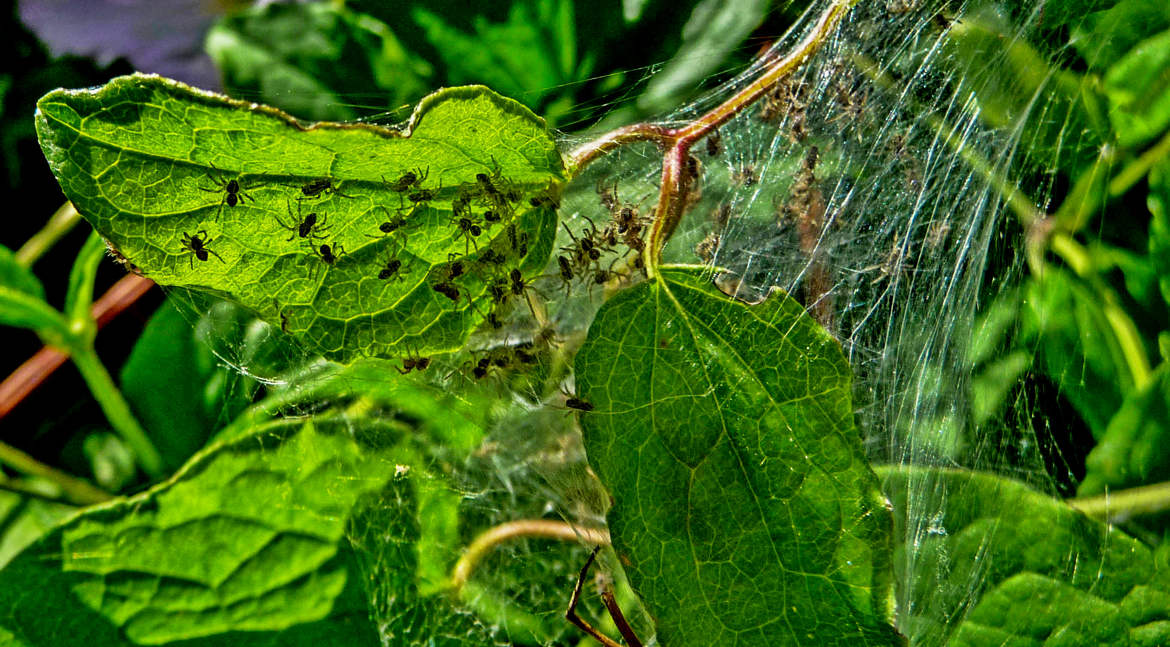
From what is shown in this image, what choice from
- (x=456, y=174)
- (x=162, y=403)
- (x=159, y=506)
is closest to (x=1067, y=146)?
(x=456, y=174)

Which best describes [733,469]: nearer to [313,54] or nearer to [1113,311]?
[1113,311]

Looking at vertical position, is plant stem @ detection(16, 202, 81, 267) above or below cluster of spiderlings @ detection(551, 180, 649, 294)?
below

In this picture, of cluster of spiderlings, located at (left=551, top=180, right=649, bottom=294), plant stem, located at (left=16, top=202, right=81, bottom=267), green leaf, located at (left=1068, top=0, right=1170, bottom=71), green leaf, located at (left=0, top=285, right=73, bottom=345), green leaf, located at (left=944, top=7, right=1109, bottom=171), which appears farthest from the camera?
plant stem, located at (left=16, top=202, right=81, bottom=267)

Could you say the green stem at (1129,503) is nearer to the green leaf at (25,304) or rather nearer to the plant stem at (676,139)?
the plant stem at (676,139)

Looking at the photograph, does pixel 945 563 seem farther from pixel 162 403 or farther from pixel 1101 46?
pixel 162 403

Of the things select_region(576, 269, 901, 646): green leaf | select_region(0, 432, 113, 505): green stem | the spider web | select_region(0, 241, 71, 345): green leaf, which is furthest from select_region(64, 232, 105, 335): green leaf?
select_region(576, 269, 901, 646): green leaf

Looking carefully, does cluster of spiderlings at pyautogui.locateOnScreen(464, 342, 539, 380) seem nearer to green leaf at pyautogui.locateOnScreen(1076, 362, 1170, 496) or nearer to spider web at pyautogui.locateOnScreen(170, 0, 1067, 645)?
spider web at pyautogui.locateOnScreen(170, 0, 1067, 645)
